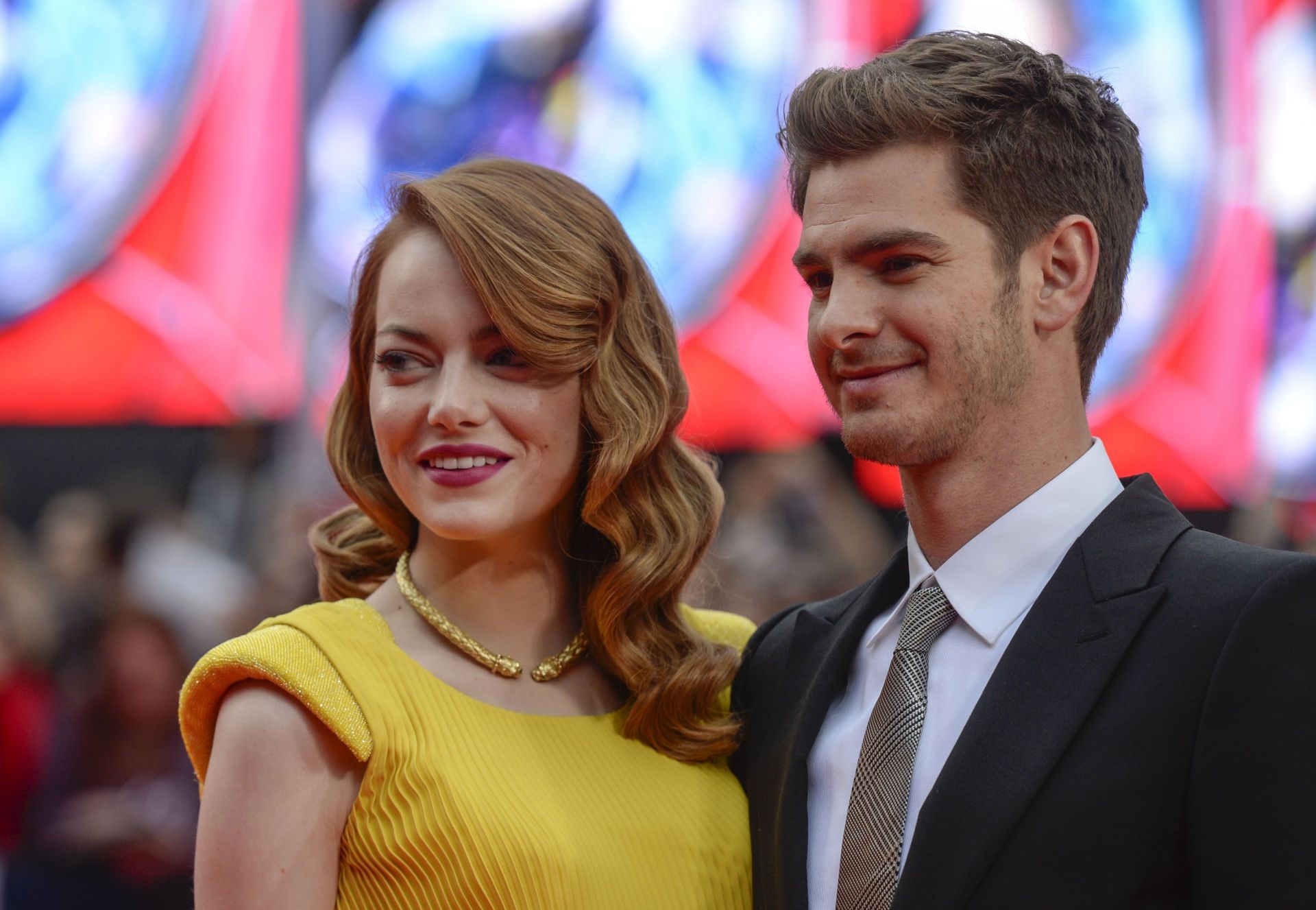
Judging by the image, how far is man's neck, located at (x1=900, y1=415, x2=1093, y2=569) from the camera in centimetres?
215

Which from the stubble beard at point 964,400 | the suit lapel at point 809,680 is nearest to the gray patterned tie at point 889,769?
the suit lapel at point 809,680

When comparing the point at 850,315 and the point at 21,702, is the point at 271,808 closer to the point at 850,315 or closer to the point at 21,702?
the point at 850,315

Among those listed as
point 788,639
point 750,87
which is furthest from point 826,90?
point 750,87

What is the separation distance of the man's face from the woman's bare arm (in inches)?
38.7

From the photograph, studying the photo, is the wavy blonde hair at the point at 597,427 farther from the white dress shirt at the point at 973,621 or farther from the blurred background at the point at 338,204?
the blurred background at the point at 338,204

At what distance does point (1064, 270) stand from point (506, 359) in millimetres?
952

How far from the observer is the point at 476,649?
2449 millimetres

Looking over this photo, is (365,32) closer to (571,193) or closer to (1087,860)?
(571,193)

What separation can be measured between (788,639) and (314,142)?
5.59m

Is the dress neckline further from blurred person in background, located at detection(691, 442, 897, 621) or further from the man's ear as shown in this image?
blurred person in background, located at detection(691, 442, 897, 621)

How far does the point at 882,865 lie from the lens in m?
1.96

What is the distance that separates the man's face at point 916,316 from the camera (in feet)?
6.93

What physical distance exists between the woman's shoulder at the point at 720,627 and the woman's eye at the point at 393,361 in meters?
0.77

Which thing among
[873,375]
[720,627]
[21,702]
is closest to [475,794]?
[720,627]
